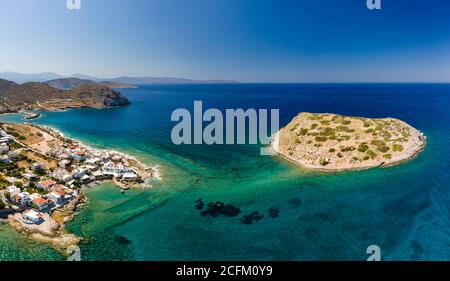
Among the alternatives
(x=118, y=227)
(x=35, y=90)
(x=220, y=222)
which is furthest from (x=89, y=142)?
(x=35, y=90)

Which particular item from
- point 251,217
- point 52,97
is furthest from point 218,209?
point 52,97

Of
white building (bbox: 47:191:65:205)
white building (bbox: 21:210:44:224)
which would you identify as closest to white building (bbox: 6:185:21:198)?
white building (bbox: 47:191:65:205)

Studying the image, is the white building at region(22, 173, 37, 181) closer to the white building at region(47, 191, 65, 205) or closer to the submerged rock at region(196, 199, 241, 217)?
the white building at region(47, 191, 65, 205)

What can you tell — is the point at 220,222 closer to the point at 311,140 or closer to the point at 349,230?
the point at 349,230

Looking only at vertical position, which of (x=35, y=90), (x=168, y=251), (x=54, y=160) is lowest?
(x=168, y=251)

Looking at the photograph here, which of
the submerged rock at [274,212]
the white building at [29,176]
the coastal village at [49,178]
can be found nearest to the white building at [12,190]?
the coastal village at [49,178]

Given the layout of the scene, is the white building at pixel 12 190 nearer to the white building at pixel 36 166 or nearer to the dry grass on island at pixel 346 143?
the white building at pixel 36 166
